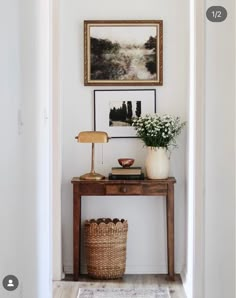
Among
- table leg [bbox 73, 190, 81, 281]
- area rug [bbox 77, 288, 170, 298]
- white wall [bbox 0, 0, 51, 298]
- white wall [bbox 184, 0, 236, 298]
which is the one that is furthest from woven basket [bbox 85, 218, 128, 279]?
white wall [bbox 184, 0, 236, 298]

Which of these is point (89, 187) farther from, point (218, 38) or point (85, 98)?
point (218, 38)

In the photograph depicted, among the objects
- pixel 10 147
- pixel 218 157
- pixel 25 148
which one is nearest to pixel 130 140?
pixel 218 157

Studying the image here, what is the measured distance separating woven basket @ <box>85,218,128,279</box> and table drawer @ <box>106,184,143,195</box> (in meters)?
0.26

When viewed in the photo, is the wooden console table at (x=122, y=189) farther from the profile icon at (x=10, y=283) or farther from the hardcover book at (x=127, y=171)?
the profile icon at (x=10, y=283)

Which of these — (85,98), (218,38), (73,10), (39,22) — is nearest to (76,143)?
(85,98)

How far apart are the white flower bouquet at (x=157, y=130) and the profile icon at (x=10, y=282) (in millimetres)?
1903

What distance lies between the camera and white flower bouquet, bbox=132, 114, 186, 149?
4109mm

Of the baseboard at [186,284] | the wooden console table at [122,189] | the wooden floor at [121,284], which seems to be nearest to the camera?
the baseboard at [186,284]

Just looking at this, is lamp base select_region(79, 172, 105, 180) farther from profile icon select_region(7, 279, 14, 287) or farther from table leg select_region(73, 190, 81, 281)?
profile icon select_region(7, 279, 14, 287)

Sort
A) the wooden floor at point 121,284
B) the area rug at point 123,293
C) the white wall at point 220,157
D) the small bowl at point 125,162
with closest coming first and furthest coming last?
1. the white wall at point 220,157
2. the area rug at point 123,293
3. the wooden floor at point 121,284
4. the small bowl at point 125,162

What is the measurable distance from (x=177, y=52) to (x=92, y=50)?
0.70 m

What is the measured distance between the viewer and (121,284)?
407cm

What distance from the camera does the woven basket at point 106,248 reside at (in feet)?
13.5

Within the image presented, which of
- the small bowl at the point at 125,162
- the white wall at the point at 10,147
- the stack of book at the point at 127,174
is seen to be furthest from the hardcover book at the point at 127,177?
the white wall at the point at 10,147
